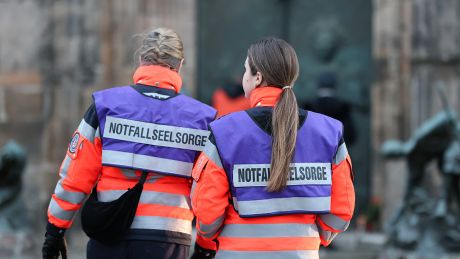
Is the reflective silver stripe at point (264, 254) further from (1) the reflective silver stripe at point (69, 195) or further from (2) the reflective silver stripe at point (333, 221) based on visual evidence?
(1) the reflective silver stripe at point (69, 195)

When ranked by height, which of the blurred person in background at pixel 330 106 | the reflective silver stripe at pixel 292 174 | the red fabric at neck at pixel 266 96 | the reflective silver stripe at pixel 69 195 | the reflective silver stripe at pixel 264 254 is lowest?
the blurred person in background at pixel 330 106

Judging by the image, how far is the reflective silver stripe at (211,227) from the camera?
13.1 ft

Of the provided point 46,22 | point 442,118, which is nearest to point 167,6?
point 46,22

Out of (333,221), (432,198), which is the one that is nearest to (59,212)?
(333,221)

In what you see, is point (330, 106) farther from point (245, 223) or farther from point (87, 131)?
point (245, 223)

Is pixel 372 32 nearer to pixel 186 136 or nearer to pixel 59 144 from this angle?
pixel 59 144

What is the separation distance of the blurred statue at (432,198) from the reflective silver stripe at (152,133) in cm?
480

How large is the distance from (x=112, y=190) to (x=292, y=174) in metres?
0.89

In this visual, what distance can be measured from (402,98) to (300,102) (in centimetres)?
112

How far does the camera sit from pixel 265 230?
13.0 feet

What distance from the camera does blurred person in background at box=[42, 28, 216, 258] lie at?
14.8 ft

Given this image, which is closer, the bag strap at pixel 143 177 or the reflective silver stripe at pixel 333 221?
the reflective silver stripe at pixel 333 221

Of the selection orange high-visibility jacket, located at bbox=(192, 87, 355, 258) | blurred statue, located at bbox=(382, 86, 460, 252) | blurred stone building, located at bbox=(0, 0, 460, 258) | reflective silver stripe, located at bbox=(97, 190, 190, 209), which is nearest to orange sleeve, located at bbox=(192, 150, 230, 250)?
orange high-visibility jacket, located at bbox=(192, 87, 355, 258)

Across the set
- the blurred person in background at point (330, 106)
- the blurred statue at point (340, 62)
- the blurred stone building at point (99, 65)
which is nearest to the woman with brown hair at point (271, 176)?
the blurred person in background at point (330, 106)
